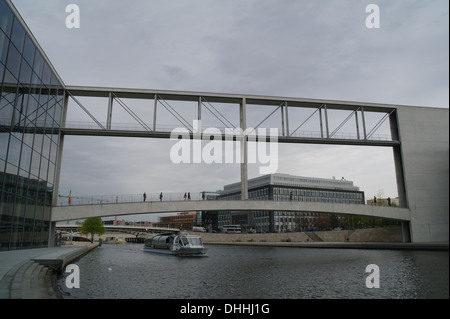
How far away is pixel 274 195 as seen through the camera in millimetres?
126000

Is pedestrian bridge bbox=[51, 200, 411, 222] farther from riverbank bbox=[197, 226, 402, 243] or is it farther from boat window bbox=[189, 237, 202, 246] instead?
riverbank bbox=[197, 226, 402, 243]

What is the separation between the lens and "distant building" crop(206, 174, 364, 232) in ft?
409

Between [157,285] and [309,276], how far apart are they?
9414mm

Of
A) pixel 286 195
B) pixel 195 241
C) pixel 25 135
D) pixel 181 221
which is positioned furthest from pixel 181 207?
pixel 181 221

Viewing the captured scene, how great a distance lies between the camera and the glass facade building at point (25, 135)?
76.5 ft

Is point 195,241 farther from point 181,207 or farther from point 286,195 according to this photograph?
point 286,195

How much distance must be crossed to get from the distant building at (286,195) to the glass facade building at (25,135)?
9529 centimetres

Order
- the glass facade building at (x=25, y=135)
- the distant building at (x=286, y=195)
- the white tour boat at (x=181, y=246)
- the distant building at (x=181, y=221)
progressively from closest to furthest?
1. the glass facade building at (x=25, y=135)
2. the white tour boat at (x=181, y=246)
3. the distant building at (x=286, y=195)
4. the distant building at (x=181, y=221)

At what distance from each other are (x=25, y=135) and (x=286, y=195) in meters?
110

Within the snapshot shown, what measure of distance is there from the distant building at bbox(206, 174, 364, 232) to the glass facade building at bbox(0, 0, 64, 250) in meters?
95.3

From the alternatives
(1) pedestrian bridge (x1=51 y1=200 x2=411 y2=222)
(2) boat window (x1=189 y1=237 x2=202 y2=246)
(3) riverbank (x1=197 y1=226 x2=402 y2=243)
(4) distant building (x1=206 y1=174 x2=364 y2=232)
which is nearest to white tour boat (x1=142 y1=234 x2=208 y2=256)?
(2) boat window (x1=189 y1=237 x2=202 y2=246)

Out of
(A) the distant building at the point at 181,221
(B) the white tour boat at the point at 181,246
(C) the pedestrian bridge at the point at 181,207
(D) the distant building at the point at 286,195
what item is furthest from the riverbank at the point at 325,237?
(A) the distant building at the point at 181,221

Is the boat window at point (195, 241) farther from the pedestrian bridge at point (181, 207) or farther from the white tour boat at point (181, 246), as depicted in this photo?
the pedestrian bridge at point (181, 207)

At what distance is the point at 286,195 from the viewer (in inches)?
5027
